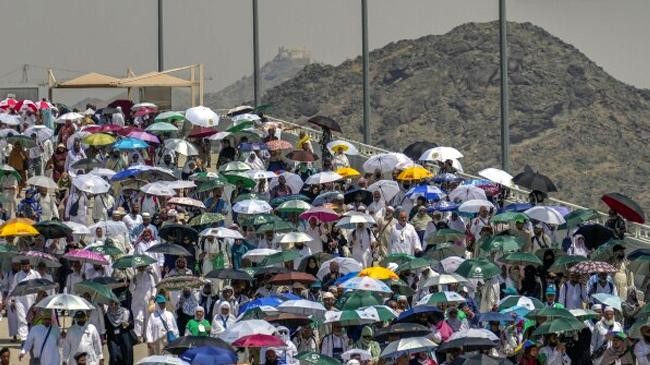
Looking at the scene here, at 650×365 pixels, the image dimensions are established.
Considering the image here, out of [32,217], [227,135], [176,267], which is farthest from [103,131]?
[176,267]

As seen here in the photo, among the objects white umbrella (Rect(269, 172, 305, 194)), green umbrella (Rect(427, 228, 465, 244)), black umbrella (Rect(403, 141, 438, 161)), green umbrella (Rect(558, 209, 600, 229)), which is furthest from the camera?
black umbrella (Rect(403, 141, 438, 161))

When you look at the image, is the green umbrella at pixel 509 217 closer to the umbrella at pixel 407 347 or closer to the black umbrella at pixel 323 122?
the umbrella at pixel 407 347

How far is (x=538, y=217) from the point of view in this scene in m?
29.8

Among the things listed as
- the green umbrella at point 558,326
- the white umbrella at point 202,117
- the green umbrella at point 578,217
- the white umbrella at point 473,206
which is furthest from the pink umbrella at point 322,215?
the white umbrella at point 202,117

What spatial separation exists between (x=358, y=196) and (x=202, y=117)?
29.8 feet

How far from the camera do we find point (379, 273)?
2584 cm

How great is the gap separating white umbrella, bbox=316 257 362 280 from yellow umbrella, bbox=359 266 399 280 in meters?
0.90

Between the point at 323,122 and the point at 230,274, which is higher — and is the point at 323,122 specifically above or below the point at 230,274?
above

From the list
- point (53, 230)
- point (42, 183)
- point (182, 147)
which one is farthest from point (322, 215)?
point (182, 147)

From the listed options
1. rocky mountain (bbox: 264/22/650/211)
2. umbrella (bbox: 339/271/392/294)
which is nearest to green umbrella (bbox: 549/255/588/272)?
umbrella (bbox: 339/271/392/294)

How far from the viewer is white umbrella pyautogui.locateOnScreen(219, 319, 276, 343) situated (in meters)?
21.9

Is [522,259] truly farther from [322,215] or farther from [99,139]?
[99,139]

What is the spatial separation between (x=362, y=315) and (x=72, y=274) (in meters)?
5.51

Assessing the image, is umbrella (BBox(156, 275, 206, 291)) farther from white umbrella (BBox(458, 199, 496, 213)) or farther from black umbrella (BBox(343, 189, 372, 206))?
black umbrella (BBox(343, 189, 372, 206))
